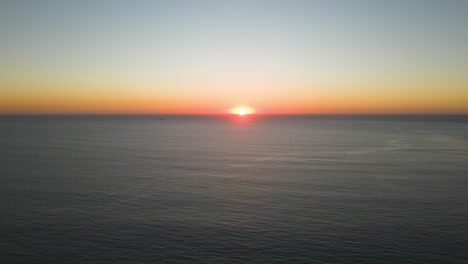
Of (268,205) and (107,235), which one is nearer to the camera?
(107,235)

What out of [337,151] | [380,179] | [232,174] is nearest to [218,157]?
[232,174]

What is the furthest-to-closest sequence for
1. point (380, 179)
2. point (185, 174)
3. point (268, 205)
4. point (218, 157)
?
point (218, 157) → point (185, 174) → point (380, 179) → point (268, 205)

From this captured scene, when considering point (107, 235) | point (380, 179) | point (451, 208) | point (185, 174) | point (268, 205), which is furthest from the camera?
point (185, 174)

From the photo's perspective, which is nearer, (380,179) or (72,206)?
(72,206)

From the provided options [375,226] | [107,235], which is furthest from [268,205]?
[107,235]

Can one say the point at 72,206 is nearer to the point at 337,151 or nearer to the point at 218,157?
the point at 218,157

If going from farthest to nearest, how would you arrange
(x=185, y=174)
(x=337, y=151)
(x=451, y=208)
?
1. (x=337, y=151)
2. (x=185, y=174)
3. (x=451, y=208)

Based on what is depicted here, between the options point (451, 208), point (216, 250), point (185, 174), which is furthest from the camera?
point (185, 174)

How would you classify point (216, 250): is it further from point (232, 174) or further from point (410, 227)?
point (232, 174)
